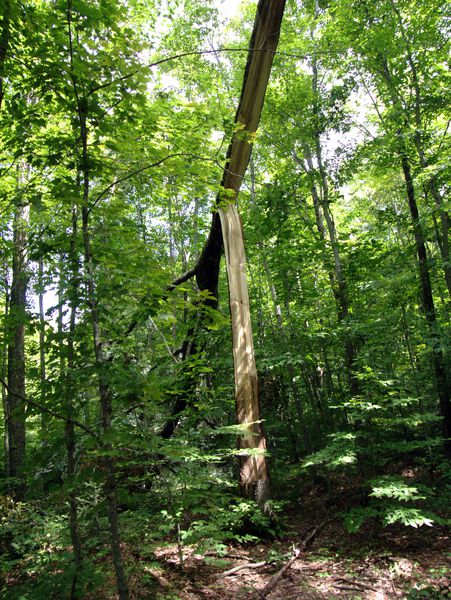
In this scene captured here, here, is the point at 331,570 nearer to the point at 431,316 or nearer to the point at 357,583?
the point at 357,583

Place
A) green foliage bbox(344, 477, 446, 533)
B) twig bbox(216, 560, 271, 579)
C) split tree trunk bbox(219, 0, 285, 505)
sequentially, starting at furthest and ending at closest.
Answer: split tree trunk bbox(219, 0, 285, 505), twig bbox(216, 560, 271, 579), green foliage bbox(344, 477, 446, 533)

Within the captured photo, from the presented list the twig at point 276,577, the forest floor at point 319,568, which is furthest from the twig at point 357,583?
the twig at point 276,577

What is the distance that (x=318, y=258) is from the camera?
23.3ft

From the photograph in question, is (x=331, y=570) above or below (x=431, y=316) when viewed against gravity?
below

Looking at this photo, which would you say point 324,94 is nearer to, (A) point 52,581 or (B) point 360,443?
(B) point 360,443

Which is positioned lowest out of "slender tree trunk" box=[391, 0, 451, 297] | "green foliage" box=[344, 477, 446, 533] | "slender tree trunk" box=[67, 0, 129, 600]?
"green foliage" box=[344, 477, 446, 533]

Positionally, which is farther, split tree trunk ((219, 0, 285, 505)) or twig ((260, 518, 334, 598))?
split tree trunk ((219, 0, 285, 505))

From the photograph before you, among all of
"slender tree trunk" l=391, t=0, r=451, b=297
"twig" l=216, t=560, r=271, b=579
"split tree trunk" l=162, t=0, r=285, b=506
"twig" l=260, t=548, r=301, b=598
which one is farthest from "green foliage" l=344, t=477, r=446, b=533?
"slender tree trunk" l=391, t=0, r=451, b=297

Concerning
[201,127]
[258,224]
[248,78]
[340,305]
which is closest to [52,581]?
[201,127]

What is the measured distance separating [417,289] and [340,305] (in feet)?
7.29

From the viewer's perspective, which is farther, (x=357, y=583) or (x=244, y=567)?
(x=244, y=567)

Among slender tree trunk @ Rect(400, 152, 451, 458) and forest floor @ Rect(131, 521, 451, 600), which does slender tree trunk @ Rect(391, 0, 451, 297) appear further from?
forest floor @ Rect(131, 521, 451, 600)

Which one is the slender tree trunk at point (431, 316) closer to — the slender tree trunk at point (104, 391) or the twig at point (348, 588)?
the twig at point (348, 588)

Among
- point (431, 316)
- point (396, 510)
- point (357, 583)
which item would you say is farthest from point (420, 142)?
point (357, 583)
